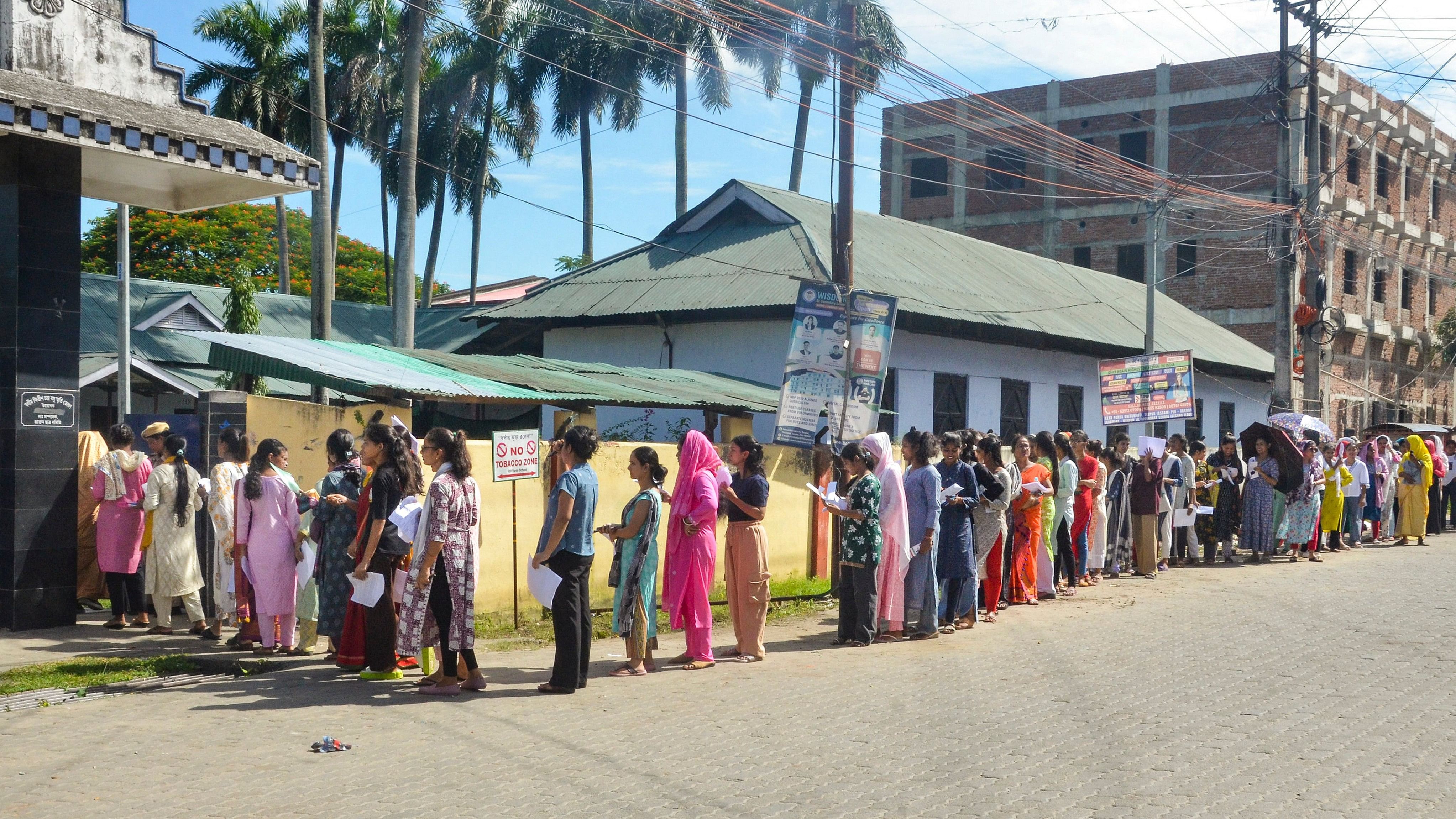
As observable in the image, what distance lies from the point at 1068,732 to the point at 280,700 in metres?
4.76

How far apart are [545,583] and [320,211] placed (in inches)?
677

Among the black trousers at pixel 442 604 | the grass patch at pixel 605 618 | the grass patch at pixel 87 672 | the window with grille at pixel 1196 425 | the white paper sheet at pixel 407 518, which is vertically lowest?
the grass patch at pixel 605 618

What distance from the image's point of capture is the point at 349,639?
8734 mm

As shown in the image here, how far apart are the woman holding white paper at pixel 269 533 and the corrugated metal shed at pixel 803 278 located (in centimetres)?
1104

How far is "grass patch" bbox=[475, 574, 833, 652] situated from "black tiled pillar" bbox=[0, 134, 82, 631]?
11.6 ft

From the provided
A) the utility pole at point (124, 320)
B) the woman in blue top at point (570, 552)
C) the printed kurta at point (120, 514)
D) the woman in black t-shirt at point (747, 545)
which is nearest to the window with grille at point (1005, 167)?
the utility pole at point (124, 320)

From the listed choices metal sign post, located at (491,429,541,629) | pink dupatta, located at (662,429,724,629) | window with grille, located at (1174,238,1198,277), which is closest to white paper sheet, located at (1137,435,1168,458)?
metal sign post, located at (491,429,541,629)

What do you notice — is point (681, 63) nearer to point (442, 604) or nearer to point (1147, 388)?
point (1147, 388)

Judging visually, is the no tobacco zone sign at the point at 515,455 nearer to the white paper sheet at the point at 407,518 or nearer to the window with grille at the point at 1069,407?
the white paper sheet at the point at 407,518

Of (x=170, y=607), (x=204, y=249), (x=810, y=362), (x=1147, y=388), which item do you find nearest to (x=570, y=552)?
(x=170, y=607)

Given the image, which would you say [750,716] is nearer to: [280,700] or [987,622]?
[280,700]

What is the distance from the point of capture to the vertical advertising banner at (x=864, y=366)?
1309cm

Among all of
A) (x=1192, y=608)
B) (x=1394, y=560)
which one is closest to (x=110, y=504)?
(x=1192, y=608)

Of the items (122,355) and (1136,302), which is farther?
(1136,302)
